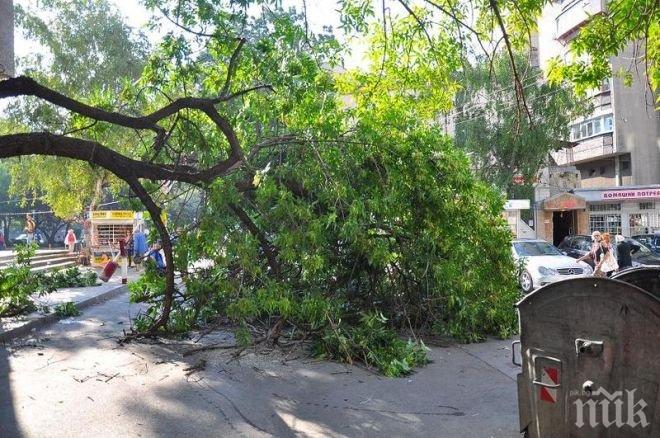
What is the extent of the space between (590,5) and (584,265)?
21715 millimetres

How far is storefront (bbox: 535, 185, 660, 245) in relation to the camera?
3186 cm

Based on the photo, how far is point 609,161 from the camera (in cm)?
3591

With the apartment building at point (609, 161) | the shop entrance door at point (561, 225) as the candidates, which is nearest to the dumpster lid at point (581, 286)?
the apartment building at point (609, 161)

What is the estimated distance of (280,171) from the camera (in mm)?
8180

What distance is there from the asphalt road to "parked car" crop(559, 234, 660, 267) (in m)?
10.8

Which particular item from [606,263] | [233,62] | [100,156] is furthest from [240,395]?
[606,263]

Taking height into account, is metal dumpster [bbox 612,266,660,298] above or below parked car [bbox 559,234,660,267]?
above

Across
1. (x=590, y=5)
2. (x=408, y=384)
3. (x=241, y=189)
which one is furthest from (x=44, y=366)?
(x=590, y=5)

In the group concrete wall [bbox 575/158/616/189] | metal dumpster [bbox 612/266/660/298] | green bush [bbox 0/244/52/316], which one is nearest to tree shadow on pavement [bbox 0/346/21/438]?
green bush [bbox 0/244/52/316]

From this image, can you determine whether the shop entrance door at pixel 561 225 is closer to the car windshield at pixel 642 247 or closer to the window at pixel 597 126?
the window at pixel 597 126

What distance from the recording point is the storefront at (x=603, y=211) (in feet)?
105

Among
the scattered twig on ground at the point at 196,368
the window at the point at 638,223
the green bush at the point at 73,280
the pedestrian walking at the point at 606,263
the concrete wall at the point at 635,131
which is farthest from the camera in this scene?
the concrete wall at the point at 635,131

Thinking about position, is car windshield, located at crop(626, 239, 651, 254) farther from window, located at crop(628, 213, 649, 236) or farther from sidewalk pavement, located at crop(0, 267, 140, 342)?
sidewalk pavement, located at crop(0, 267, 140, 342)

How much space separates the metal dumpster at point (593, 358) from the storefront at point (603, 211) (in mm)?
30934
